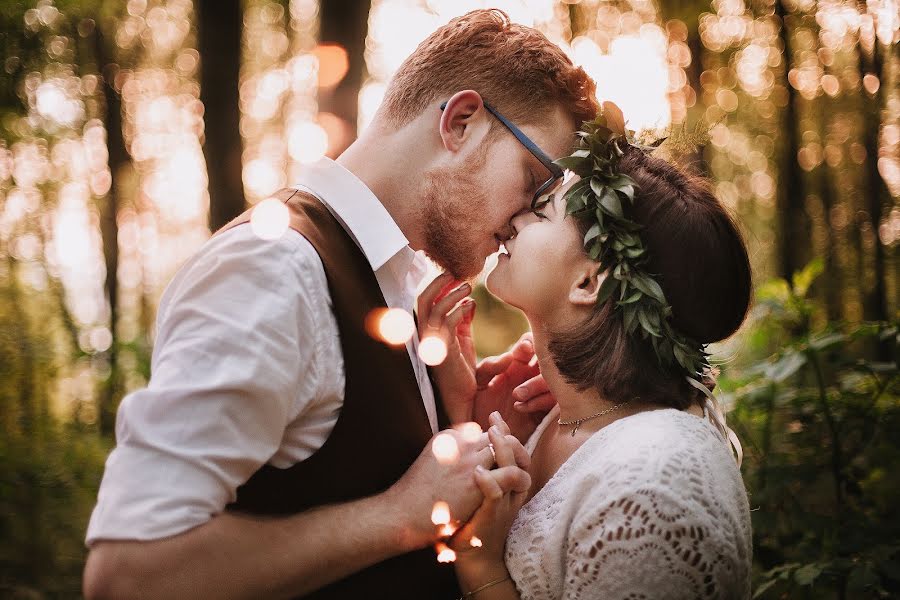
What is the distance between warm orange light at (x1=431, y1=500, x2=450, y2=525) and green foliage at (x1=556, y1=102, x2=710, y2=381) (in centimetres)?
89

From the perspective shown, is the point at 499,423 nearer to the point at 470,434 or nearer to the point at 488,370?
the point at 470,434

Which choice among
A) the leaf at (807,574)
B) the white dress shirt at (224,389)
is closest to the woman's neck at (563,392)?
the white dress shirt at (224,389)

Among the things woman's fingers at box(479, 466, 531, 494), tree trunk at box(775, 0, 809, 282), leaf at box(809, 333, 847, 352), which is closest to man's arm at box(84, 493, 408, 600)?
woman's fingers at box(479, 466, 531, 494)

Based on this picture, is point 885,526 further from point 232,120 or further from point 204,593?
point 232,120

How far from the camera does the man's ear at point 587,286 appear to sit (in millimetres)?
2363

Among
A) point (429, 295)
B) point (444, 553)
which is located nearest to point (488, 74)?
point (429, 295)

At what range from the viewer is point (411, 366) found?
2139 mm

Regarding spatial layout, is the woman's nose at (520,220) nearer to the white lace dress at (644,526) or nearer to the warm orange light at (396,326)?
the warm orange light at (396,326)

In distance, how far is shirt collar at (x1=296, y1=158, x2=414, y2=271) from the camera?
215cm

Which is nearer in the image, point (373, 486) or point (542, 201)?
point (373, 486)

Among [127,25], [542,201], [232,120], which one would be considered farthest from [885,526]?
[127,25]

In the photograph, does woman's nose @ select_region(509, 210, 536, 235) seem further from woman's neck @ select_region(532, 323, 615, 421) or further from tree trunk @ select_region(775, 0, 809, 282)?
tree trunk @ select_region(775, 0, 809, 282)

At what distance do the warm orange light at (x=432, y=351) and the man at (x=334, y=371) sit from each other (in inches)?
3.5

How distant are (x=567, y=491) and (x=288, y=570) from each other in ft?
2.93
